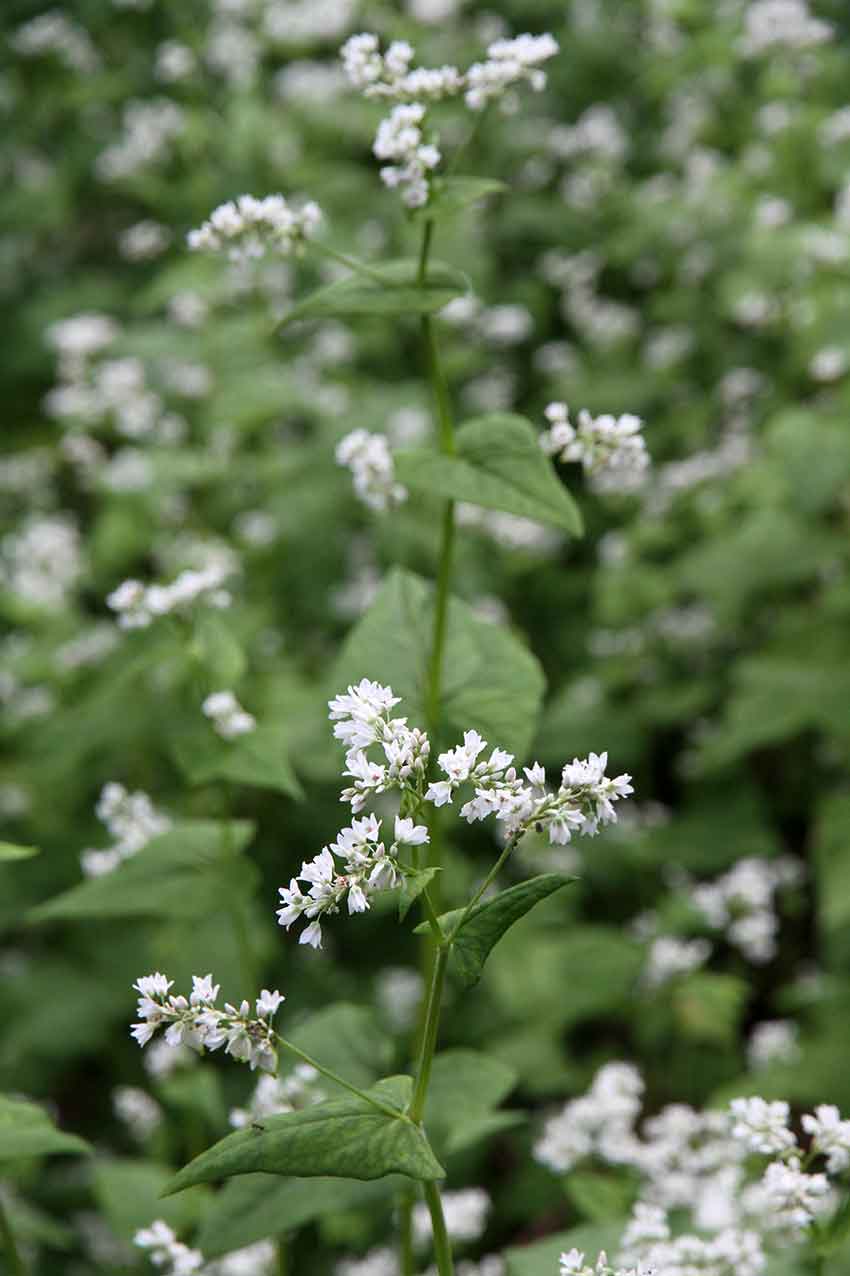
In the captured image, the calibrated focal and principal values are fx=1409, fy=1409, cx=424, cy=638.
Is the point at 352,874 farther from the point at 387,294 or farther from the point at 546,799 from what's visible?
the point at 387,294

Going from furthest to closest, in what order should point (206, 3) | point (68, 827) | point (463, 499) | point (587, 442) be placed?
point (206, 3) < point (68, 827) < point (587, 442) < point (463, 499)

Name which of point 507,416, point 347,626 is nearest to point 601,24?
point 347,626

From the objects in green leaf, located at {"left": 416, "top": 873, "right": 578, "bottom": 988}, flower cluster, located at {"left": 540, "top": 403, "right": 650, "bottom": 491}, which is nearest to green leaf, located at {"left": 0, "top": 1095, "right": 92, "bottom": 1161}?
green leaf, located at {"left": 416, "top": 873, "right": 578, "bottom": 988}

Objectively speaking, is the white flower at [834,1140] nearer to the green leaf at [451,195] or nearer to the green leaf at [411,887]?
the green leaf at [411,887]

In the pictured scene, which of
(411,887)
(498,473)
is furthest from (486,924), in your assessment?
(498,473)

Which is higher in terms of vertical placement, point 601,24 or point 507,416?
point 601,24

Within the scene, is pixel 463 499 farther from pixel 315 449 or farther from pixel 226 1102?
pixel 315 449
